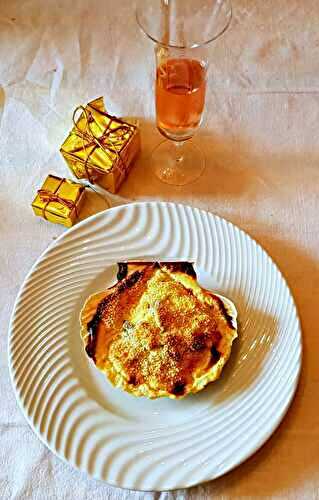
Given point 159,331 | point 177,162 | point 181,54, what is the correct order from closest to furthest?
1. point 159,331
2. point 181,54
3. point 177,162

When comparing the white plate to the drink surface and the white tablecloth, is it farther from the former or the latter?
the drink surface

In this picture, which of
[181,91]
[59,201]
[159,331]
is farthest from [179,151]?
Result: [159,331]

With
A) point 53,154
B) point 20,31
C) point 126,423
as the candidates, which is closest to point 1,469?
point 126,423

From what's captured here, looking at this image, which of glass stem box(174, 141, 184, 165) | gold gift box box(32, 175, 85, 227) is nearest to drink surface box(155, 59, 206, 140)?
glass stem box(174, 141, 184, 165)

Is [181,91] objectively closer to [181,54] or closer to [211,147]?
[181,54]

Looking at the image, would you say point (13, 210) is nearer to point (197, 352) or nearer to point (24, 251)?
point (24, 251)
